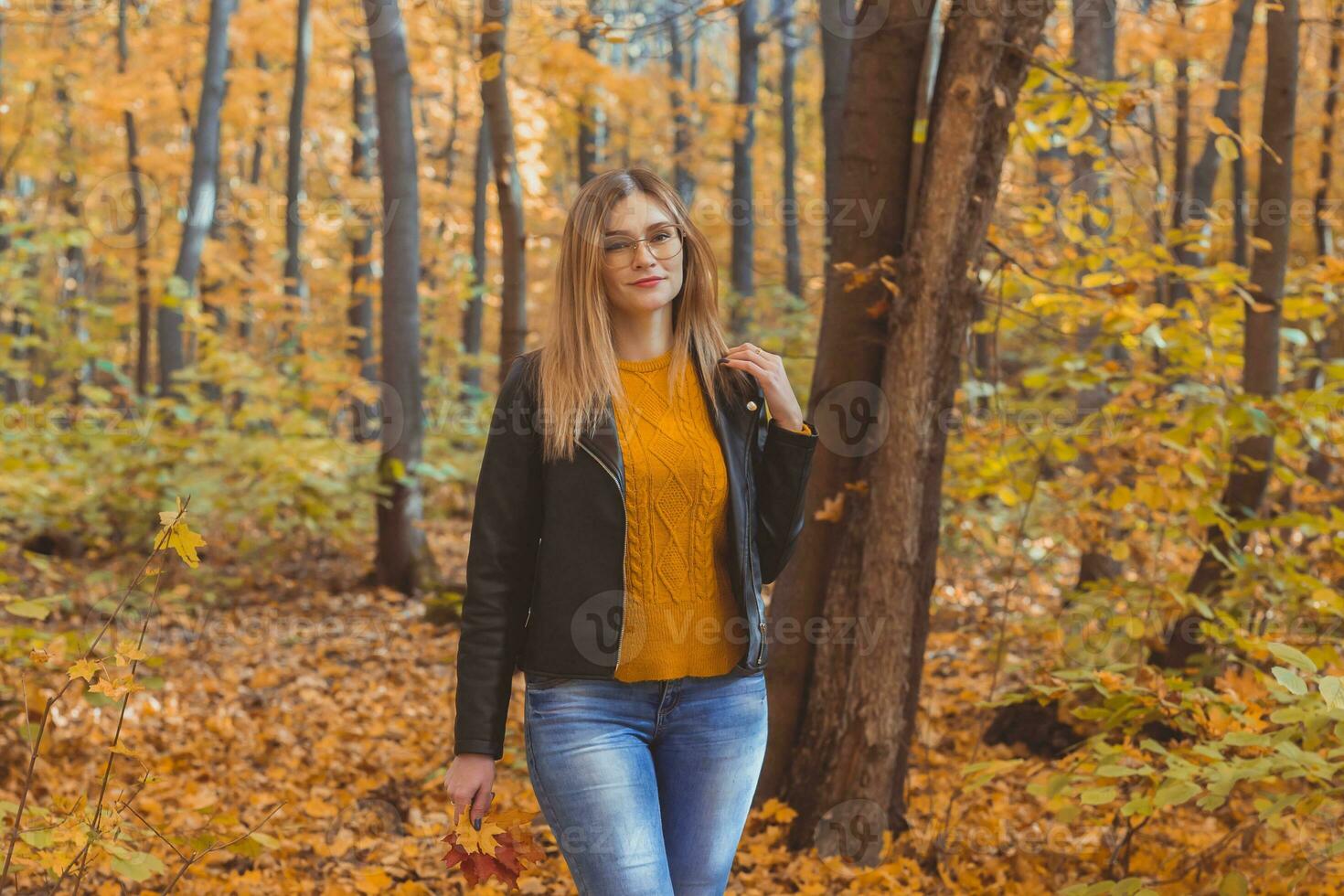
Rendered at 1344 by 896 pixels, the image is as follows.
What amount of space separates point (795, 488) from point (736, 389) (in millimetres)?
256

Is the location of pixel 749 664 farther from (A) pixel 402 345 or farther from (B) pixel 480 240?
(B) pixel 480 240

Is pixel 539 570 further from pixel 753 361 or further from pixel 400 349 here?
pixel 400 349

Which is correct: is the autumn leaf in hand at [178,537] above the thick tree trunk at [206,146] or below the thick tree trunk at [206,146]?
below

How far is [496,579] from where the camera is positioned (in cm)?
216

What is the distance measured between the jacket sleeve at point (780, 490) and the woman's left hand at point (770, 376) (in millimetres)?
42

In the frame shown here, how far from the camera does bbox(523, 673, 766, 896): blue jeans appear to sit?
6.76 feet

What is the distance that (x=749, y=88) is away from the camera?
14.3 m

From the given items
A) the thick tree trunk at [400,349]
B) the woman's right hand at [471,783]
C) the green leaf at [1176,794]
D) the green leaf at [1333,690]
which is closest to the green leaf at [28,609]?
the woman's right hand at [471,783]

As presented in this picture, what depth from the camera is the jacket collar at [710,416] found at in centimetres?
217

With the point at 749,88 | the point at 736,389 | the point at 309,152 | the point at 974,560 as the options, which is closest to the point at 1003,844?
the point at 736,389

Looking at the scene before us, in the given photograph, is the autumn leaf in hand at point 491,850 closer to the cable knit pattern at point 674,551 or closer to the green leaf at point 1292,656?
the cable knit pattern at point 674,551

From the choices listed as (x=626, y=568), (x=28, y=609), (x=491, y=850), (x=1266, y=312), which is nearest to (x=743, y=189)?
(x=1266, y=312)

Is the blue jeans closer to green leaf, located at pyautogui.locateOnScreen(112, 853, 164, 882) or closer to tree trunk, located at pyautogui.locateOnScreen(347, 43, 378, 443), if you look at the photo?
green leaf, located at pyautogui.locateOnScreen(112, 853, 164, 882)

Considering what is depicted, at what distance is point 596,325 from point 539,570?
1.68 ft
